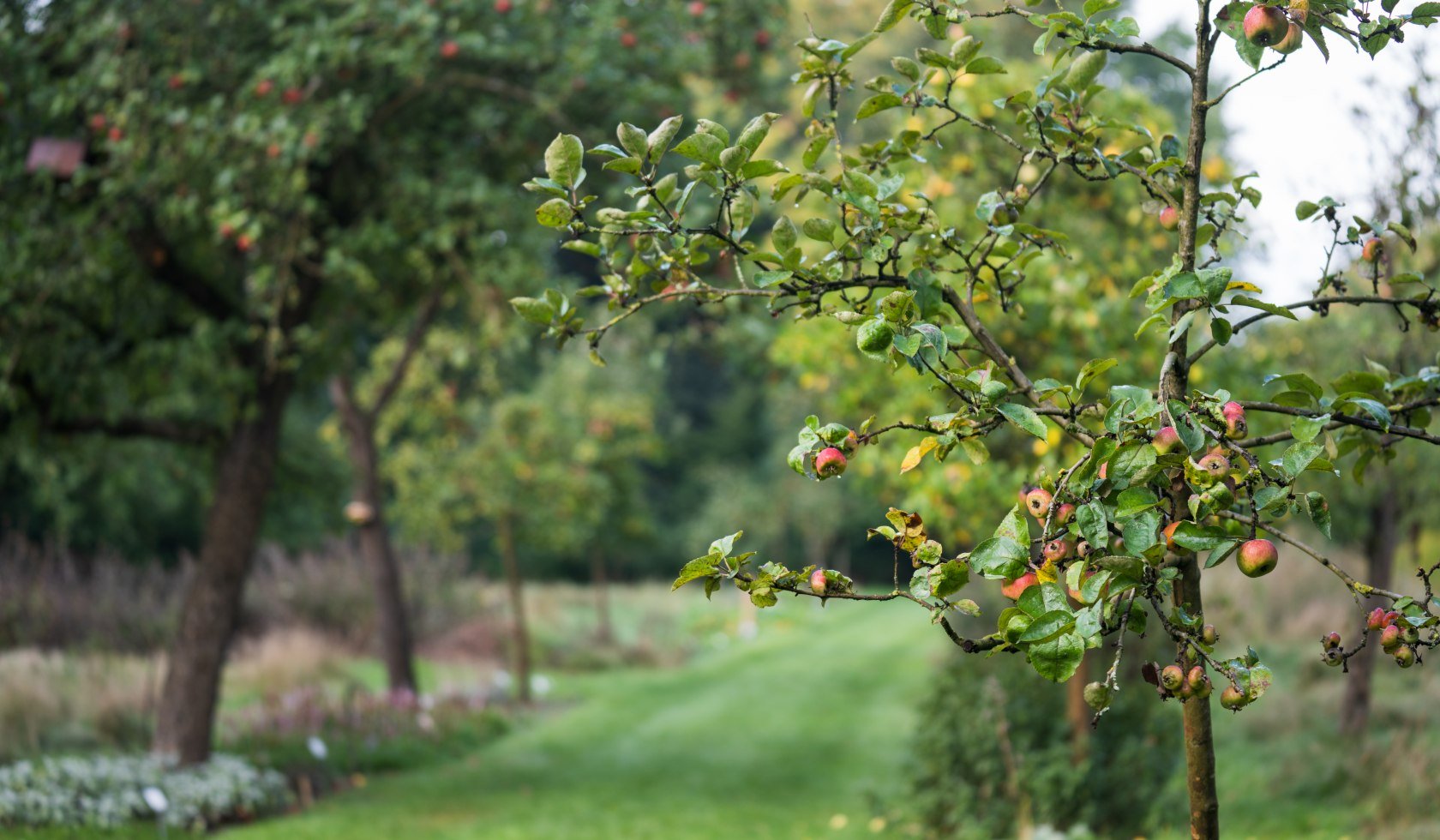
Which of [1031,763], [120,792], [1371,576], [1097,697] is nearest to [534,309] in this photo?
[1097,697]

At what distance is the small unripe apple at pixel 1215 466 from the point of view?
147 cm

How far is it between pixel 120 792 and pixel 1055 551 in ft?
18.7

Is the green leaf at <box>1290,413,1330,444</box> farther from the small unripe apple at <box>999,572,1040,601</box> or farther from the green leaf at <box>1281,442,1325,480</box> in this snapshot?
the small unripe apple at <box>999,572,1040,601</box>

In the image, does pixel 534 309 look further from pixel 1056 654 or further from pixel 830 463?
pixel 1056 654

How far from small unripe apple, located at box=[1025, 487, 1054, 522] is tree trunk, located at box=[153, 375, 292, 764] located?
18.5ft

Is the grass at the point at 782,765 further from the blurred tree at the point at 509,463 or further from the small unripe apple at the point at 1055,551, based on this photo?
the small unripe apple at the point at 1055,551

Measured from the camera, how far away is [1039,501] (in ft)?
5.45

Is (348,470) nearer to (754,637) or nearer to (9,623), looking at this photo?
(9,623)

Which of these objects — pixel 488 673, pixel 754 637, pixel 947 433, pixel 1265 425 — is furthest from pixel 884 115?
pixel 947 433

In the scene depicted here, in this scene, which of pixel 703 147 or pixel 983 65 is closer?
pixel 703 147

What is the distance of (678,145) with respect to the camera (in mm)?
1681

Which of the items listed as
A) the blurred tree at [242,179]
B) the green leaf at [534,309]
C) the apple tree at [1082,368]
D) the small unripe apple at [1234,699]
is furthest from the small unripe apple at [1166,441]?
the blurred tree at [242,179]

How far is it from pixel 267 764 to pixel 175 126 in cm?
389

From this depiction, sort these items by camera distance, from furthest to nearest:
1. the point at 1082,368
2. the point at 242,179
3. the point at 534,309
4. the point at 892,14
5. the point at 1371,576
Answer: the point at 1371,576
the point at 242,179
the point at 534,309
the point at 1082,368
the point at 892,14
